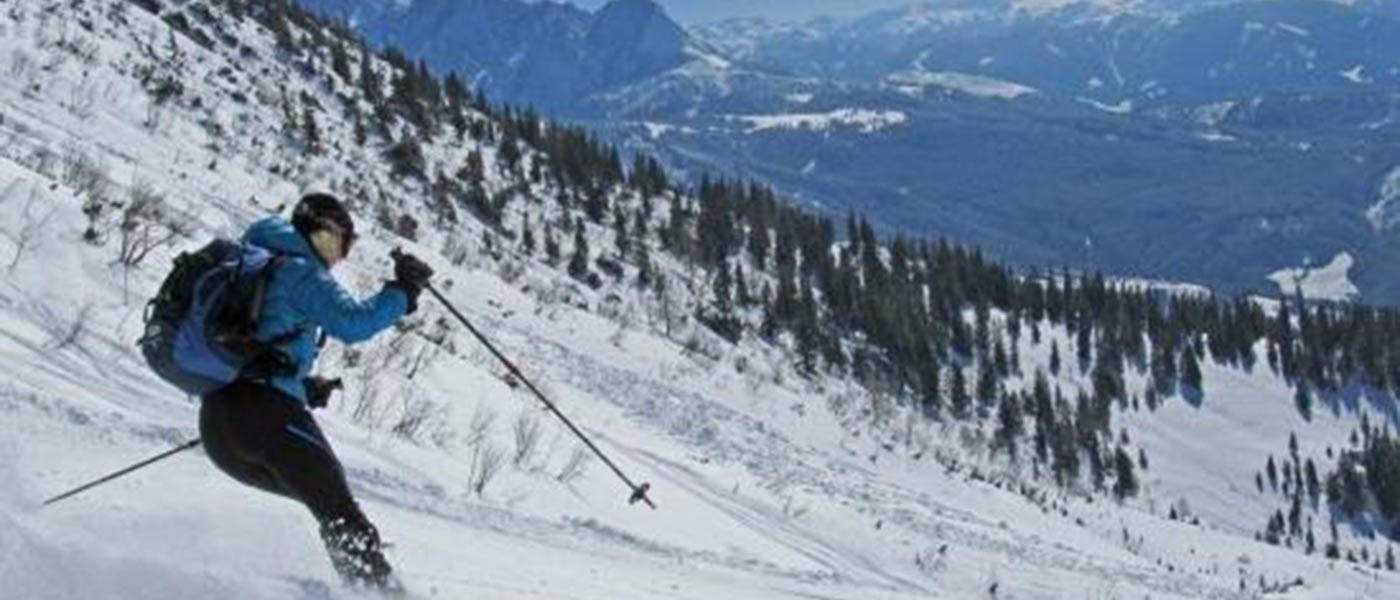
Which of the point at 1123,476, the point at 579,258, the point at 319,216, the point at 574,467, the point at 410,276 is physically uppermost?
the point at 319,216

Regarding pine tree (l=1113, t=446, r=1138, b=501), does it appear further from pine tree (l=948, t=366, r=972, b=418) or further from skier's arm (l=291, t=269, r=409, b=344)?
skier's arm (l=291, t=269, r=409, b=344)

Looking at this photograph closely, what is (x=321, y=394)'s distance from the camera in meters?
6.94

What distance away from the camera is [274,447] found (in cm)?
649

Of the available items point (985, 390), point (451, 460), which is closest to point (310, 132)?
point (451, 460)

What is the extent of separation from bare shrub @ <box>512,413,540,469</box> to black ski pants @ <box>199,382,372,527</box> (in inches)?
246

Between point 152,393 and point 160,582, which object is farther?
point 152,393

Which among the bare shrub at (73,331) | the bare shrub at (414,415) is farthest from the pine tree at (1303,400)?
the bare shrub at (73,331)

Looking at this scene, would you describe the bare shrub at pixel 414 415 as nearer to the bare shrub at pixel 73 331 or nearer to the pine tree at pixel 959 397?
the bare shrub at pixel 73 331

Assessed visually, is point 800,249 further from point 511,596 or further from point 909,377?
point 511,596

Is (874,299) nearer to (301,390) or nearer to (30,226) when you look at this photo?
(30,226)

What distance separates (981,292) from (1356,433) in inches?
983

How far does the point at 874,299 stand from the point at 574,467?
68473 millimetres

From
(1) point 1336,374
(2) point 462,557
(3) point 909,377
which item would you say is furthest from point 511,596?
(1) point 1336,374

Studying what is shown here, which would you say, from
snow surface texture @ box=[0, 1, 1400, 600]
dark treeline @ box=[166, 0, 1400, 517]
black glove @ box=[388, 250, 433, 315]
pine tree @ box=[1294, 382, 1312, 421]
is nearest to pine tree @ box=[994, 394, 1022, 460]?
dark treeline @ box=[166, 0, 1400, 517]
